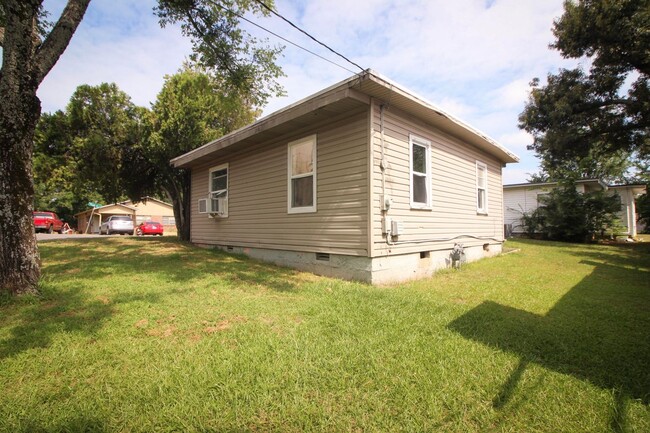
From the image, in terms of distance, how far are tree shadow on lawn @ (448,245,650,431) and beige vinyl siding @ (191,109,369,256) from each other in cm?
242

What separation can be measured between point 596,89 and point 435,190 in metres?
12.8

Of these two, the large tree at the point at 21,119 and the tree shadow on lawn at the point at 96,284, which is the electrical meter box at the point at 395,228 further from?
the large tree at the point at 21,119

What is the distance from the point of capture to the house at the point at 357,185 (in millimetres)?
5596

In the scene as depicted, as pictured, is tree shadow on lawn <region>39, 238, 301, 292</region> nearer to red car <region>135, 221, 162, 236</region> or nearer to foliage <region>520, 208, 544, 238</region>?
Answer: foliage <region>520, 208, 544, 238</region>

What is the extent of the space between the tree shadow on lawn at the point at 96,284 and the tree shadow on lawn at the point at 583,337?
9.62 feet

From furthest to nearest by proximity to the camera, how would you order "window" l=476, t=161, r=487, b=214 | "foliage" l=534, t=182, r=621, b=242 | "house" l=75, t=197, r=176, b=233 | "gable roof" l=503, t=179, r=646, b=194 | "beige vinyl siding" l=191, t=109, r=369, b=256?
"house" l=75, t=197, r=176, b=233 < "gable roof" l=503, t=179, r=646, b=194 < "foliage" l=534, t=182, r=621, b=242 < "window" l=476, t=161, r=487, b=214 < "beige vinyl siding" l=191, t=109, r=369, b=256

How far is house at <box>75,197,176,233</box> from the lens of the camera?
37.9 meters

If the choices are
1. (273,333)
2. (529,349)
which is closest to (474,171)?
(529,349)

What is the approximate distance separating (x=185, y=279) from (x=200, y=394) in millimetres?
3588

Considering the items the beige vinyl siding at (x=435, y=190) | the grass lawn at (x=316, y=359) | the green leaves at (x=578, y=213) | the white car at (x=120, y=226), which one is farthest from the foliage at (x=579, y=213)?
the white car at (x=120, y=226)

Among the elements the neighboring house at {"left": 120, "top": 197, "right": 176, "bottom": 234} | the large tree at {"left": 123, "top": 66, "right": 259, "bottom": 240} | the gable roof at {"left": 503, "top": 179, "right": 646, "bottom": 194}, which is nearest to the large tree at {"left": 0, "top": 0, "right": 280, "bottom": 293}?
the large tree at {"left": 123, "top": 66, "right": 259, "bottom": 240}

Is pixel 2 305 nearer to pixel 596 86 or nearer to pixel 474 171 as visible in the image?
pixel 474 171

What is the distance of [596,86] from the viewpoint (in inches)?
546

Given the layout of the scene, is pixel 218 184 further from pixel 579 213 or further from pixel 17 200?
pixel 579 213
